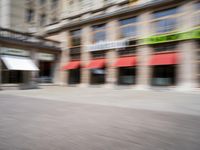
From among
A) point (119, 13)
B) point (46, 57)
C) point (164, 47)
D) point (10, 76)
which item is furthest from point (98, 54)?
point (10, 76)

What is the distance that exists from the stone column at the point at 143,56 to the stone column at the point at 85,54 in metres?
5.78

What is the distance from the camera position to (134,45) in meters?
18.2

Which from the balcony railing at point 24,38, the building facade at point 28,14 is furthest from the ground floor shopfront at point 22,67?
the building facade at point 28,14

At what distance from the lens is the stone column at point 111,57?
19333 mm

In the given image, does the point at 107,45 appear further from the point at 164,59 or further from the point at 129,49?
the point at 164,59

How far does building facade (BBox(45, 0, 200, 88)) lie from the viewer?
15.6 metres

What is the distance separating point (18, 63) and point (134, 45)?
1092 cm

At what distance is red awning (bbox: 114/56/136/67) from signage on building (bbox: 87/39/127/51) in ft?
4.27

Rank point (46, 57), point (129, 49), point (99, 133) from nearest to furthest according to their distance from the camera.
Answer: point (99, 133), point (129, 49), point (46, 57)

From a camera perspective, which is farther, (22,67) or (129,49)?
(22,67)

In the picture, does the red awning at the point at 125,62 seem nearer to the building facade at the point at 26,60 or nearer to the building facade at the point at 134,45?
the building facade at the point at 134,45

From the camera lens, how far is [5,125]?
4.87 metres

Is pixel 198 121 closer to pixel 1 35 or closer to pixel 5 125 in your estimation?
pixel 5 125

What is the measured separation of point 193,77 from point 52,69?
15937mm
